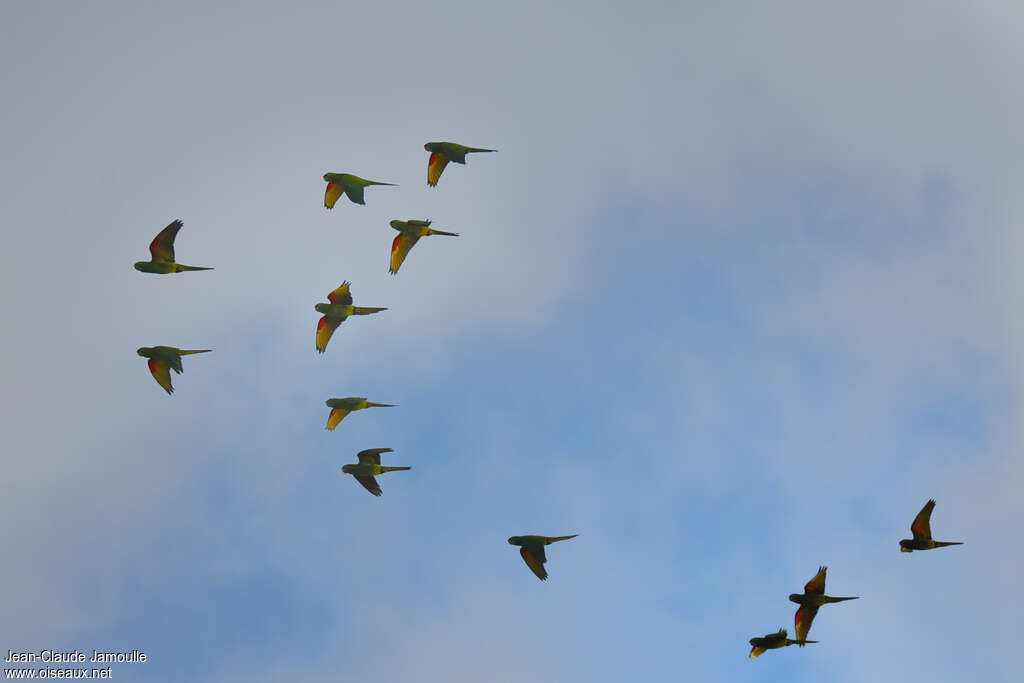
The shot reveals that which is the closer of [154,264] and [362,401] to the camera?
[154,264]

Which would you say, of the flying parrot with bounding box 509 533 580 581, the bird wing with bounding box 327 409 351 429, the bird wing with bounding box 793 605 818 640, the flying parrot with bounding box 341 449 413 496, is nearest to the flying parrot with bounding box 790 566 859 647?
the bird wing with bounding box 793 605 818 640

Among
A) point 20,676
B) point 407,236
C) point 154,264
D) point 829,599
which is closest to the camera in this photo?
point 829,599

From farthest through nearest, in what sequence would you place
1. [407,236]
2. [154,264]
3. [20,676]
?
[20,676]
[407,236]
[154,264]

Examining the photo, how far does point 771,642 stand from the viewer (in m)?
63.2

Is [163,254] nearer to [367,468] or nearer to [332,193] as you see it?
[332,193]

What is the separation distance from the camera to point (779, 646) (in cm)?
6334

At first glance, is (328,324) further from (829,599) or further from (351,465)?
(829,599)

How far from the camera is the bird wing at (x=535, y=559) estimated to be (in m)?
64.9

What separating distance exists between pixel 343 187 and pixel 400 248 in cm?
488

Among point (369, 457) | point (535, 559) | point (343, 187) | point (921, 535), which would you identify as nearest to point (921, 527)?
point (921, 535)

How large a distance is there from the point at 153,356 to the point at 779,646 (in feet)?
122

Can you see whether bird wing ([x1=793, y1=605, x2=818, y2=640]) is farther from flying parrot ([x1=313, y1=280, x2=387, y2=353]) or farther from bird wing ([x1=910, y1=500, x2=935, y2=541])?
flying parrot ([x1=313, y1=280, x2=387, y2=353])

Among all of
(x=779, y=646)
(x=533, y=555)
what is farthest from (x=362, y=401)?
(x=779, y=646)

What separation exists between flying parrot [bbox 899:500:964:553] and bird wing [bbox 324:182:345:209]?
36.6 meters
